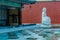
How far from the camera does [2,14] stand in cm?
2538

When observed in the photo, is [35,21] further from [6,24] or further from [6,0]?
[6,0]

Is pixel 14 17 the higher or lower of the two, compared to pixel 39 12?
lower

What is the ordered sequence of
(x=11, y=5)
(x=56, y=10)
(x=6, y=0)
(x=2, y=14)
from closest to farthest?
(x=6, y=0)
(x=11, y=5)
(x=2, y=14)
(x=56, y=10)

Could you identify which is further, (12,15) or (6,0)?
(12,15)

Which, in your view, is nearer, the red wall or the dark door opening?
the dark door opening

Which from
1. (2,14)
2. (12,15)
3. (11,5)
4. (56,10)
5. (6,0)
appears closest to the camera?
(6,0)

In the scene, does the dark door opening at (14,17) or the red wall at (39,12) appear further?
the red wall at (39,12)

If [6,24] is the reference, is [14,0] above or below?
above

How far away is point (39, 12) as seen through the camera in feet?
126

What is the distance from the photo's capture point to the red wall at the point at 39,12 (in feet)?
→ 125

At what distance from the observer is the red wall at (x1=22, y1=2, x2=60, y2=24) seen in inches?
1495

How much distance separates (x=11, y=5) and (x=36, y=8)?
16.0 metres

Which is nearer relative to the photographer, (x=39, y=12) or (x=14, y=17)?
(x=14, y=17)

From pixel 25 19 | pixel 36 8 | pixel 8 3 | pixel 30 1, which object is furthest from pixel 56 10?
pixel 8 3
